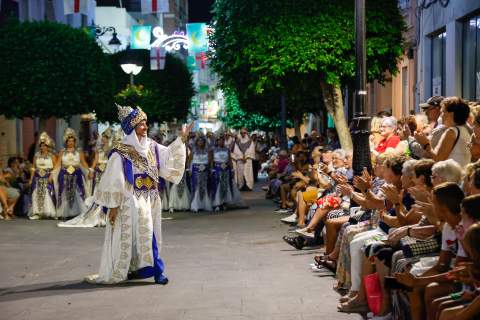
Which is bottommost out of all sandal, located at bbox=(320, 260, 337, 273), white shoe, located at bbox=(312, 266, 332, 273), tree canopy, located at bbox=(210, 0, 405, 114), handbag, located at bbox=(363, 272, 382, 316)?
white shoe, located at bbox=(312, 266, 332, 273)

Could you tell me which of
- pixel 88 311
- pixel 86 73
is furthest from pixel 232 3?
pixel 88 311

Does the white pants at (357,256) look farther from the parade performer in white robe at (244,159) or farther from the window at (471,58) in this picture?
the parade performer in white robe at (244,159)

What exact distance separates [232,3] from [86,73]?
9474mm

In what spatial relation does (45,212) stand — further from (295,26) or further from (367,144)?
(367,144)

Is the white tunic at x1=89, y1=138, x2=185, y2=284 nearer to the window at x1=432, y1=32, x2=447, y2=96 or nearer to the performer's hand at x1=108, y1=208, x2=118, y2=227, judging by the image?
the performer's hand at x1=108, y1=208, x2=118, y2=227

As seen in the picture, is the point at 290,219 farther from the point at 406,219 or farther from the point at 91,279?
the point at 406,219

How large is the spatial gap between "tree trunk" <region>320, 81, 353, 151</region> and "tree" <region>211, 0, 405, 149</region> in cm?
3

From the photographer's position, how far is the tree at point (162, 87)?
44844 millimetres

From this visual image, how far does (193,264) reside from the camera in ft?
42.1

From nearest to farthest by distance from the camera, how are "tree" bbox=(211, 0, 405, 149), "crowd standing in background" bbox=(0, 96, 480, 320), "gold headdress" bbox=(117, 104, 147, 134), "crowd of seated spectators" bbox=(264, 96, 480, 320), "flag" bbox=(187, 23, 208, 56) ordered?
"crowd of seated spectators" bbox=(264, 96, 480, 320) < "crowd standing in background" bbox=(0, 96, 480, 320) < "gold headdress" bbox=(117, 104, 147, 134) < "tree" bbox=(211, 0, 405, 149) < "flag" bbox=(187, 23, 208, 56)

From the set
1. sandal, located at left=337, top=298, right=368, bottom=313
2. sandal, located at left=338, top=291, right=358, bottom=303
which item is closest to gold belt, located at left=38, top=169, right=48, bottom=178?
sandal, located at left=338, top=291, right=358, bottom=303

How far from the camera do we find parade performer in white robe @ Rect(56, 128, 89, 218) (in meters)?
21.2

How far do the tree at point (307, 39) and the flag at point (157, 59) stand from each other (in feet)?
81.8

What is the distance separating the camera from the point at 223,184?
23.2 m
